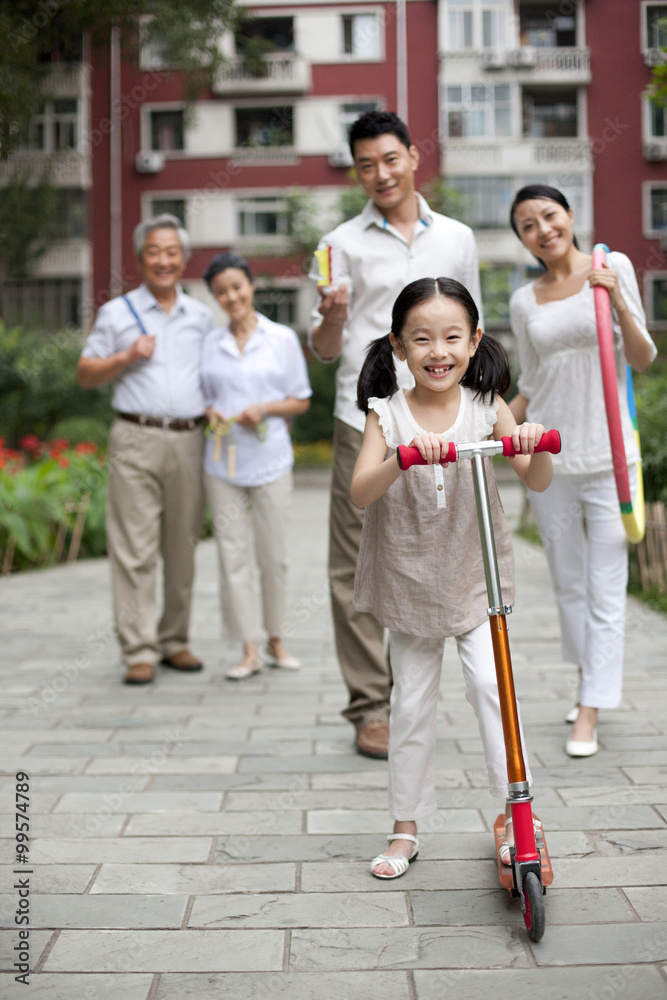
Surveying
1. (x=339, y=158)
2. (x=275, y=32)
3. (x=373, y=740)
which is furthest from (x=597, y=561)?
→ (x=275, y=32)

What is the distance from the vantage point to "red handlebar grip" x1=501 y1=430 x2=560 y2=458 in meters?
2.25

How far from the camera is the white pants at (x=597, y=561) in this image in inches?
148

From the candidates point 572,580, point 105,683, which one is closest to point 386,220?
point 572,580

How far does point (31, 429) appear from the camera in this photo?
20609mm

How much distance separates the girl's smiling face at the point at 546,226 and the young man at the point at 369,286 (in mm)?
204

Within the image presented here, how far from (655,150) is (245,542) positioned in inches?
974

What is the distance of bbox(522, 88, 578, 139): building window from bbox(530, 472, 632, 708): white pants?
26.1 metres

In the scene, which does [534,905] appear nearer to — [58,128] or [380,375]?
[380,375]

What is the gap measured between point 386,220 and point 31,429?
58.4 feet

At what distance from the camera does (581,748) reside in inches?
146

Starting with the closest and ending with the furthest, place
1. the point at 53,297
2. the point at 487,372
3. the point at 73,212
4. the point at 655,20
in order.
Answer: the point at 487,372, the point at 655,20, the point at 73,212, the point at 53,297

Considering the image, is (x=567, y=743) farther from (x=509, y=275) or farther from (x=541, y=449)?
(x=509, y=275)

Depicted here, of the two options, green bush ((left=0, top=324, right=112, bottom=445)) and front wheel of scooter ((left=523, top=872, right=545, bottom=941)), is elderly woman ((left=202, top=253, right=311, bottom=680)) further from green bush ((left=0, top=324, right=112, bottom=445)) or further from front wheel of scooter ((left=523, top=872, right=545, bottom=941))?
green bush ((left=0, top=324, right=112, bottom=445))

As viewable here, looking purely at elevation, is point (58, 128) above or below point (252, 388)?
above
